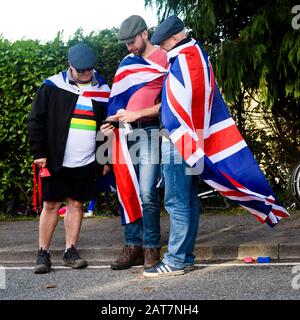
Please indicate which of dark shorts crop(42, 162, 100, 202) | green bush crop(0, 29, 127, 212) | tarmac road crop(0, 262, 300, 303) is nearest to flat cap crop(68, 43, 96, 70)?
dark shorts crop(42, 162, 100, 202)

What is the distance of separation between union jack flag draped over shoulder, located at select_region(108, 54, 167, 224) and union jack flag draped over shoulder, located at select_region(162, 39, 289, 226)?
1.54 ft

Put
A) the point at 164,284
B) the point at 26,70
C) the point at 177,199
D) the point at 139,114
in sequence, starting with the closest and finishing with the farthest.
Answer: the point at 164,284 → the point at 177,199 → the point at 139,114 → the point at 26,70

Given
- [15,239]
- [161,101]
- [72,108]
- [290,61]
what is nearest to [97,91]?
[72,108]

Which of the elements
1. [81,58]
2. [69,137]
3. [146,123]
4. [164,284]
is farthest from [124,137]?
[164,284]

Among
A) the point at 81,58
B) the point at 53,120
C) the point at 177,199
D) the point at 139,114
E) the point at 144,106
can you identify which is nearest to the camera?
the point at 177,199

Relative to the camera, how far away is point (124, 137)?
707 cm

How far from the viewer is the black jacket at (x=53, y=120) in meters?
6.95

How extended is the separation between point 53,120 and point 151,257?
5.00 feet

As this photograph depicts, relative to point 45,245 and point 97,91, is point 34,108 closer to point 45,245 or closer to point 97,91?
point 97,91

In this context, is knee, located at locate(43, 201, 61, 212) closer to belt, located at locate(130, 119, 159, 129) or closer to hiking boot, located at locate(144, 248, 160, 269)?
hiking boot, located at locate(144, 248, 160, 269)

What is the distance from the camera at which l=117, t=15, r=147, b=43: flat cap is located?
6652 mm

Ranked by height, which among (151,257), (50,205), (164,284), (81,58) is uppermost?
(81,58)

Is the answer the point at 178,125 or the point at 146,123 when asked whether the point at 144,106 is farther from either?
the point at 178,125

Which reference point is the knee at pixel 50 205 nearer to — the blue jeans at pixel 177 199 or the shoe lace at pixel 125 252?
the shoe lace at pixel 125 252
